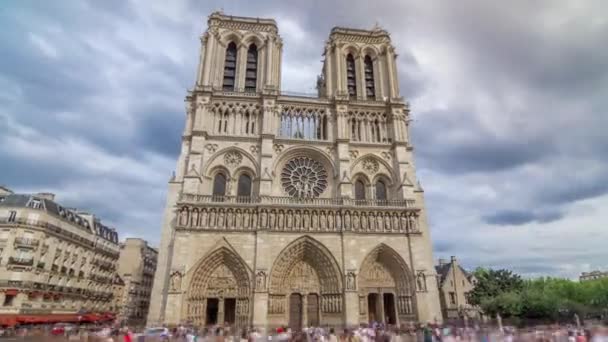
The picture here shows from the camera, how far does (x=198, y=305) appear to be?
63.7ft

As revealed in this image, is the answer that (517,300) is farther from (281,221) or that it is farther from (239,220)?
(239,220)

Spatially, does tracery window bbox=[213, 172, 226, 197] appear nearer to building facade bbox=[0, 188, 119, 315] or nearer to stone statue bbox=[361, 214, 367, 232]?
stone statue bbox=[361, 214, 367, 232]

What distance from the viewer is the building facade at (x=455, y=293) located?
2853 centimetres

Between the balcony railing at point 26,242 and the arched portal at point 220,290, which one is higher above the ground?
the balcony railing at point 26,242

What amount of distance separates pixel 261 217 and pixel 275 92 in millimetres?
9668

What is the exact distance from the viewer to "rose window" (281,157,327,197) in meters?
23.8

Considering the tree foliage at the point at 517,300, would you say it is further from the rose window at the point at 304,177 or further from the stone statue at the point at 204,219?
the stone statue at the point at 204,219

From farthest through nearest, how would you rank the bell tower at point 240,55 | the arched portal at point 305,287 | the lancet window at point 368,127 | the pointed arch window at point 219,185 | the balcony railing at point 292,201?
the bell tower at point 240,55
the lancet window at point 368,127
the pointed arch window at point 219,185
the balcony railing at point 292,201
the arched portal at point 305,287

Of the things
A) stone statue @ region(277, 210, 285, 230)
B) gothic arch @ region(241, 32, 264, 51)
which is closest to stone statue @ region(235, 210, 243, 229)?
stone statue @ region(277, 210, 285, 230)

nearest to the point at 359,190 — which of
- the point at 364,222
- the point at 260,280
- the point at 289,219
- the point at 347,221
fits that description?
the point at 364,222

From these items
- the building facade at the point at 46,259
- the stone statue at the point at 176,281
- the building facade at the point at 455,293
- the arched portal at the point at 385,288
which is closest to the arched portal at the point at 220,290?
the stone statue at the point at 176,281

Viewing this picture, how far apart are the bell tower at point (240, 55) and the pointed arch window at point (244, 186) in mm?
6813

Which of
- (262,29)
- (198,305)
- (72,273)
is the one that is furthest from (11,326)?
(262,29)

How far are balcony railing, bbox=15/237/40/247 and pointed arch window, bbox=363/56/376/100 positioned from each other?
26.4 meters
